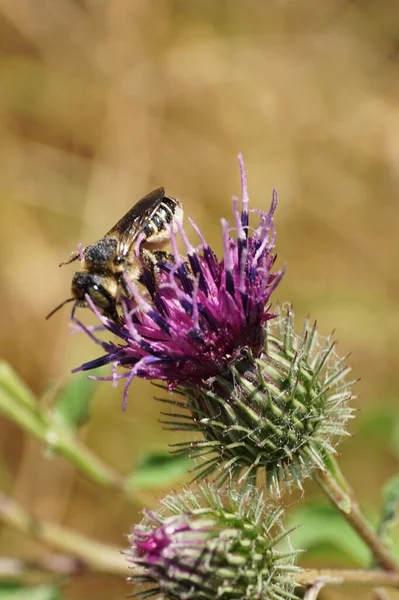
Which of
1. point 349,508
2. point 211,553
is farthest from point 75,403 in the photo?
point 349,508

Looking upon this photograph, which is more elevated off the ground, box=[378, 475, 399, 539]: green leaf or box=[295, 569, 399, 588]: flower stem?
box=[378, 475, 399, 539]: green leaf

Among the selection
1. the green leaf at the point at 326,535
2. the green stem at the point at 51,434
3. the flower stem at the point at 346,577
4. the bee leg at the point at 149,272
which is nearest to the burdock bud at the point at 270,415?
the flower stem at the point at 346,577

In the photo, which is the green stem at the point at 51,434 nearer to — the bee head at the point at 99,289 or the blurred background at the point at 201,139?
the bee head at the point at 99,289

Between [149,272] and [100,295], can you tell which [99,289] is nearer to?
[100,295]

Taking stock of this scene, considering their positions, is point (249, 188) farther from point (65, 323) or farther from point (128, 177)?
point (65, 323)

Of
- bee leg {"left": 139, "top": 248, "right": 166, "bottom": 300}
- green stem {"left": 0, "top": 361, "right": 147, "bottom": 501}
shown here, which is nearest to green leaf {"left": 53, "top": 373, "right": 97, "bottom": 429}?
green stem {"left": 0, "top": 361, "right": 147, "bottom": 501}

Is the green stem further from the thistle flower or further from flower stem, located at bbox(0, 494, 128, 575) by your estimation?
the thistle flower

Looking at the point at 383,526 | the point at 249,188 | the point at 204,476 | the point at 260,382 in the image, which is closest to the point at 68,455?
the point at 204,476
